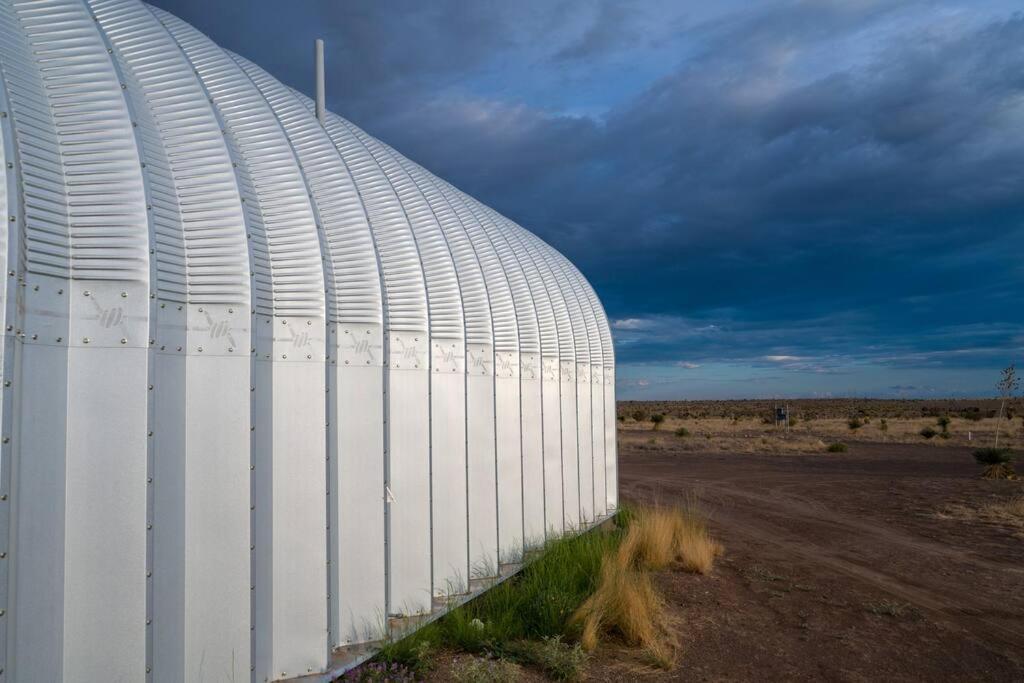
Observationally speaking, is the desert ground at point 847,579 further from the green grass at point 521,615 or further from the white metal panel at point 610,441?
the white metal panel at point 610,441

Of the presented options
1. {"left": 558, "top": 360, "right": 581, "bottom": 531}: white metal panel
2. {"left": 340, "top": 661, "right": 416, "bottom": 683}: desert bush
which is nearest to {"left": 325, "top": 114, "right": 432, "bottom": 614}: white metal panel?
{"left": 340, "top": 661, "right": 416, "bottom": 683}: desert bush

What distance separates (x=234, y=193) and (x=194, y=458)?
6.77ft

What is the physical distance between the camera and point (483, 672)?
7621mm

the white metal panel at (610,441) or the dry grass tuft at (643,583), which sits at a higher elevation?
the white metal panel at (610,441)

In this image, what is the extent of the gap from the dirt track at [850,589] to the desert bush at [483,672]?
1234 millimetres

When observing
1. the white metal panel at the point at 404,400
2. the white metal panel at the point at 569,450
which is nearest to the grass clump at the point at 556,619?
the white metal panel at the point at 404,400

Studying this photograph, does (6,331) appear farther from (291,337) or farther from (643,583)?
(643,583)

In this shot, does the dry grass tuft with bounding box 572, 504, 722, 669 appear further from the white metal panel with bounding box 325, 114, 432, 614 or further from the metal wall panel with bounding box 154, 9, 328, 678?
the metal wall panel with bounding box 154, 9, 328, 678

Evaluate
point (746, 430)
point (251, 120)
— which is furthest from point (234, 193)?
point (746, 430)

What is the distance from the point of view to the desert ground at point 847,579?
9.34 metres

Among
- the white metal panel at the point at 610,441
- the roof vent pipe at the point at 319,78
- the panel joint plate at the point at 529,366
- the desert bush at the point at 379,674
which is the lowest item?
the desert bush at the point at 379,674

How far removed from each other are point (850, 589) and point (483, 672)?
765 cm

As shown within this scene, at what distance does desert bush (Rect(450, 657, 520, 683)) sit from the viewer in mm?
7504

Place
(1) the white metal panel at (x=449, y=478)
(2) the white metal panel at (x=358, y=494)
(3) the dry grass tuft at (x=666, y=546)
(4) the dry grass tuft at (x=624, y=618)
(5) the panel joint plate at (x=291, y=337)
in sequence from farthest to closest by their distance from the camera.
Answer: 1. (3) the dry grass tuft at (x=666, y=546)
2. (4) the dry grass tuft at (x=624, y=618)
3. (1) the white metal panel at (x=449, y=478)
4. (2) the white metal panel at (x=358, y=494)
5. (5) the panel joint plate at (x=291, y=337)
